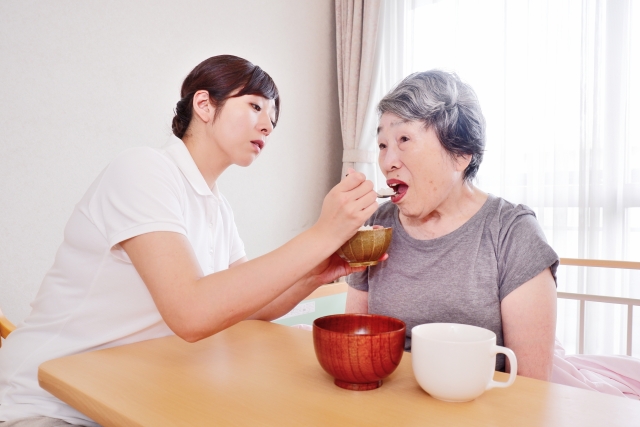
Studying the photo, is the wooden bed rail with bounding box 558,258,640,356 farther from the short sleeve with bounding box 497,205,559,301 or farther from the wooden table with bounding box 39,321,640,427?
the wooden table with bounding box 39,321,640,427

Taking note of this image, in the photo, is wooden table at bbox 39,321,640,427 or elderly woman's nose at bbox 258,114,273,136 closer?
wooden table at bbox 39,321,640,427

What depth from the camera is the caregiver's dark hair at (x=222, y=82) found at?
1271mm

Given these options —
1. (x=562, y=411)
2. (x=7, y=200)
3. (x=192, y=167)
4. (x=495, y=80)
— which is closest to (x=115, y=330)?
A: (x=192, y=167)

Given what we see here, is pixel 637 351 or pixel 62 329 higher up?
pixel 62 329

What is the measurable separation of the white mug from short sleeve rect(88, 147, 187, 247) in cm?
50

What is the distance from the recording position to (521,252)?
1014 millimetres

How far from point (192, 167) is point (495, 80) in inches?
76.6

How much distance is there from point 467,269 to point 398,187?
241 millimetres

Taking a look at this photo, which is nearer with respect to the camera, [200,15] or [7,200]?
[7,200]

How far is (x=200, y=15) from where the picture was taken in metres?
2.44

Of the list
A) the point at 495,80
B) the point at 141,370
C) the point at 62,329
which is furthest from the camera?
the point at 495,80

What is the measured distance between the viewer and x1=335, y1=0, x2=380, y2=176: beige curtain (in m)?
2.98

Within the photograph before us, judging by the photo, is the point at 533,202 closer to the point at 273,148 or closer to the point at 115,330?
the point at 273,148

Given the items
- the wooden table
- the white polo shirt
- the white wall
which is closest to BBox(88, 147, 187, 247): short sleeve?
the white polo shirt
